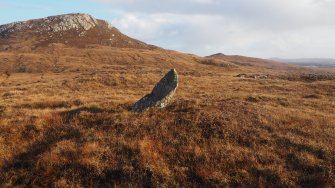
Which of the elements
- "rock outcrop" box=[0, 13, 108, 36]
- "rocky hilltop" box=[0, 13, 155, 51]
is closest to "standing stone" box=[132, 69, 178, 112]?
"rocky hilltop" box=[0, 13, 155, 51]

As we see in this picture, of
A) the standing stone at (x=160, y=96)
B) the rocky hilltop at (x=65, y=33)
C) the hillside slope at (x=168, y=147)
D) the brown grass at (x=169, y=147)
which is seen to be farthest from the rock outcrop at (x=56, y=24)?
the brown grass at (x=169, y=147)

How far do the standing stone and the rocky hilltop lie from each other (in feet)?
351

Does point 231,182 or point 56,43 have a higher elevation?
point 56,43

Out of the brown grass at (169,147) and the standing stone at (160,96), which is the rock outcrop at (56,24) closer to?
the standing stone at (160,96)

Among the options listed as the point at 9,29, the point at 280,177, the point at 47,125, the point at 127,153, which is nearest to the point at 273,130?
the point at 280,177

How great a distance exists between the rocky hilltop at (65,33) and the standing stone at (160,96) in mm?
106923

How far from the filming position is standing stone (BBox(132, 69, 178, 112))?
19562mm

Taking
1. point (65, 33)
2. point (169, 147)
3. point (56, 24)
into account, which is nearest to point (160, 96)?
point (169, 147)

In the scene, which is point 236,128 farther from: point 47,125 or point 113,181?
point 47,125

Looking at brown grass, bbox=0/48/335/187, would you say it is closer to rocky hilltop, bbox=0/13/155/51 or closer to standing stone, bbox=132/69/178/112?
standing stone, bbox=132/69/178/112

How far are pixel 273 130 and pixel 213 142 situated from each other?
3.49 meters

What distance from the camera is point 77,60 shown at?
93.6 meters

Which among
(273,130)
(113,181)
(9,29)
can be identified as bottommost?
(113,181)

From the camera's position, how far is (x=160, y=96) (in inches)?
811
